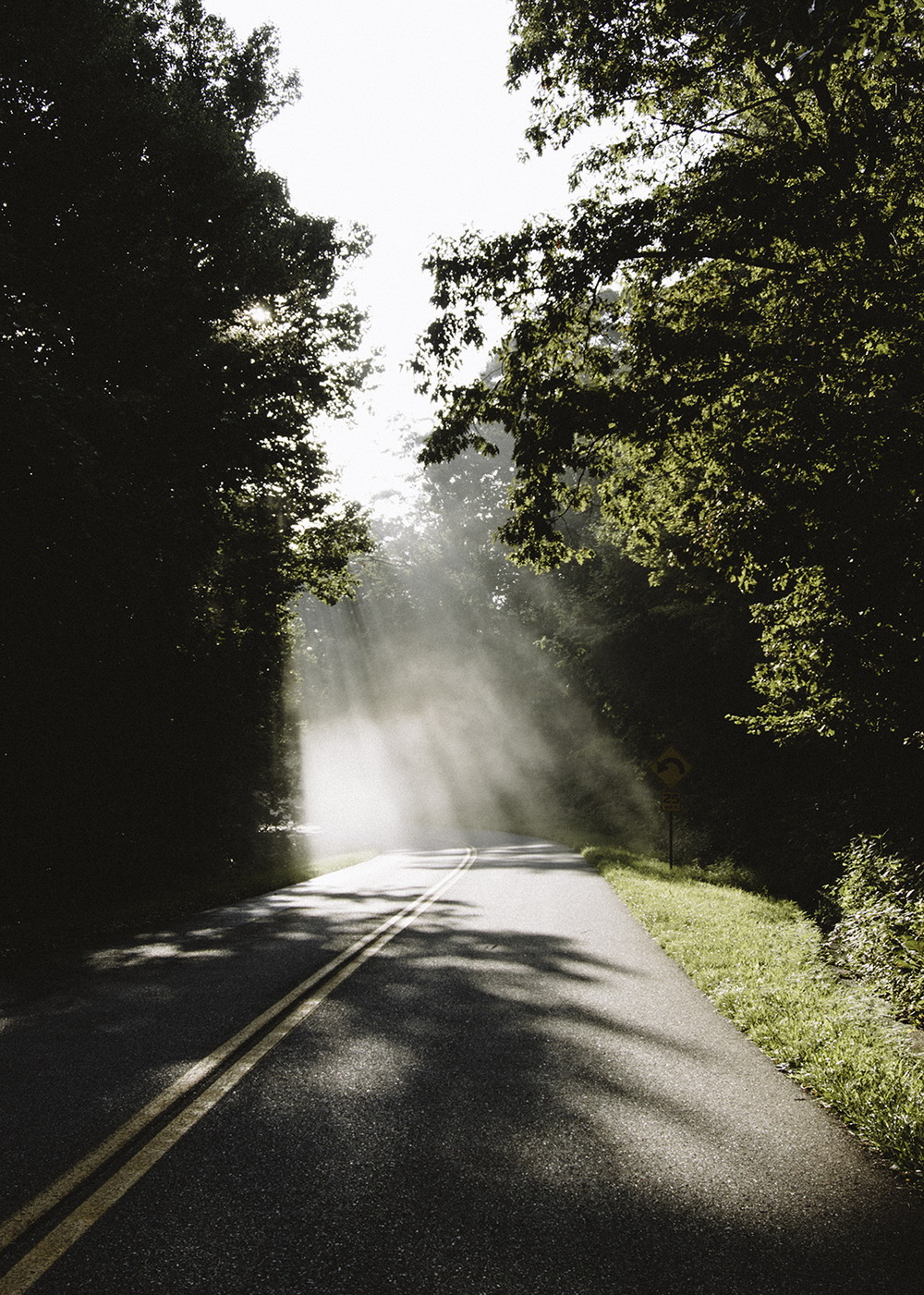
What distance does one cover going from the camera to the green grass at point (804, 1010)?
3969 mm

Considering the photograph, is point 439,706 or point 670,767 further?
point 439,706

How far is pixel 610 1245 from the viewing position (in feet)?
9.08

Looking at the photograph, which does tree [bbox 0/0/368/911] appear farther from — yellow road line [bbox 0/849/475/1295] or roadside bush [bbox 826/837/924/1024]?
roadside bush [bbox 826/837/924/1024]

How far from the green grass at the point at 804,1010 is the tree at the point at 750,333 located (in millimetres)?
2752

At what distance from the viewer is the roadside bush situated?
6156 mm

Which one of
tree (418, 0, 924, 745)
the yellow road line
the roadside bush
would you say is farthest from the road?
tree (418, 0, 924, 745)

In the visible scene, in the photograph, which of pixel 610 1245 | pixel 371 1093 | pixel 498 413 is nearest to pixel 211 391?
pixel 498 413

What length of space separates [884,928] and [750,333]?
6.73 metres

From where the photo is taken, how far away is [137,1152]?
3363 mm

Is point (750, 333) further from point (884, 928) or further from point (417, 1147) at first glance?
point (417, 1147)

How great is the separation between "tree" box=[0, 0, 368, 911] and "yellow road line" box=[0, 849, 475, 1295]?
309 inches

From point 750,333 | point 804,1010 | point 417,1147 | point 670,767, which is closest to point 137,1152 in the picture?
point 417,1147

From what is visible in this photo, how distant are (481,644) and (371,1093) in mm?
49247

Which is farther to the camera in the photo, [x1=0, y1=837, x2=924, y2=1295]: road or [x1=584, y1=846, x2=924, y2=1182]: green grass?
[x1=584, y1=846, x2=924, y2=1182]: green grass
